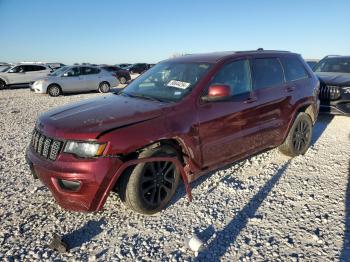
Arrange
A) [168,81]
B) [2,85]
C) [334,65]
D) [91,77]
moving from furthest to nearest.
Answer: [2,85] < [91,77] < [334,65] < [168,81]

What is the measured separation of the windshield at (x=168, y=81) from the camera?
159 inches

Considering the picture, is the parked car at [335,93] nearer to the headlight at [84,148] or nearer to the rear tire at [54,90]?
the headlight at [84,148]

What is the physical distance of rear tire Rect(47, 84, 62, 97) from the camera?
16.0m

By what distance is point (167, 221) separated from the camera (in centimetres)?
355

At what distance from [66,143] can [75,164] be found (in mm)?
258

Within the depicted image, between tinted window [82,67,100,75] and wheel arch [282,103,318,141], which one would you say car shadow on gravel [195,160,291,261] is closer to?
wheel arch [282,103,318,141]

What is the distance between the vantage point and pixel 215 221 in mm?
3520

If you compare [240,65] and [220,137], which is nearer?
[220,137]

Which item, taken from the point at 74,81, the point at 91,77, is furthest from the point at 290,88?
the point at 91,77

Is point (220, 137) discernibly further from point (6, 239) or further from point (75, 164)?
point (6, 239)

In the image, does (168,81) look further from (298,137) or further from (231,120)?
(298,137)

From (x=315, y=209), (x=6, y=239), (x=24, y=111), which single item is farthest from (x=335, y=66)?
(x=24, y=111)

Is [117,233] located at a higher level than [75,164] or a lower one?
lower

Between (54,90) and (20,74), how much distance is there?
584cm
